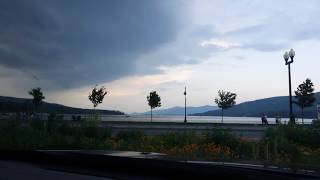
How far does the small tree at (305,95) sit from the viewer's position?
58222mm

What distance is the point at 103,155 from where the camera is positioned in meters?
3.54

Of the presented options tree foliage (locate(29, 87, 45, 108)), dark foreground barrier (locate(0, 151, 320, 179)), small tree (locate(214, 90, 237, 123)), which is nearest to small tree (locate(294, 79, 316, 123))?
small tree (locate(214, 90, 237, 123))

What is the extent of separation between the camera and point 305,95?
2347 inches

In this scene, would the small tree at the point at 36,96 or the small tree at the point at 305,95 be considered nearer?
the small tree at the point at 305,95

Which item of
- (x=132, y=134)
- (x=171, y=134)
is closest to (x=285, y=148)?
(x=171, y=134)

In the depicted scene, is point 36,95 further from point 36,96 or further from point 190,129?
point 190,129

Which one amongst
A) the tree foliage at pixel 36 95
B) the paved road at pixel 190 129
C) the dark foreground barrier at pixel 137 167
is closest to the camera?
the dark foreground barrier at pixel 137 167

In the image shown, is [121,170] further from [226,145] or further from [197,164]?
[226,145]

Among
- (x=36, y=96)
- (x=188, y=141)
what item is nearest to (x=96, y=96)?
(x=36, y=96)

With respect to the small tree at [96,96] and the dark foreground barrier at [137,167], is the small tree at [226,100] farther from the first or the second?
the dark foreground barrier at [137,167]

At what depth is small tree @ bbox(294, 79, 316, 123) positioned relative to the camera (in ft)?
191

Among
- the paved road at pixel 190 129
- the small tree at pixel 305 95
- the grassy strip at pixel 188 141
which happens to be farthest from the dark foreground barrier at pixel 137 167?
the small tree at pixel 305 95

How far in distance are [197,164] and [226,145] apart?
1297 cm

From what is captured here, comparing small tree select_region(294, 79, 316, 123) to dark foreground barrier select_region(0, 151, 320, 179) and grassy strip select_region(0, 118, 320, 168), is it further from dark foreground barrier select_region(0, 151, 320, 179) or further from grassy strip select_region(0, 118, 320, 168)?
dark foreground barrier select_region(0, 151, 320, 179)
